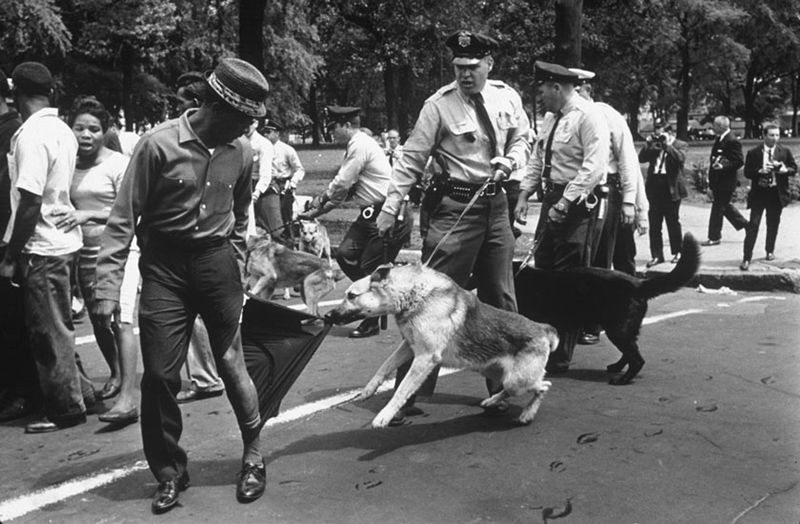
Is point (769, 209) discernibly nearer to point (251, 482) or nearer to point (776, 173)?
point (776, 173)

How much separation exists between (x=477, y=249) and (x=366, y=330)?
2772 millimetres

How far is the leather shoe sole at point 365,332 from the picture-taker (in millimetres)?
8547

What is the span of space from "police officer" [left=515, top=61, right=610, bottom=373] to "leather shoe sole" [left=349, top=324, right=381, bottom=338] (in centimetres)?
189

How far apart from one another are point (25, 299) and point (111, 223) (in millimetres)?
1698

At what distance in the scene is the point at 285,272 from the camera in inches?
369

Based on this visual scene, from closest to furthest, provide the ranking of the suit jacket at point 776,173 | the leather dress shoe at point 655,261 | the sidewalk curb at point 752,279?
the sidewalk curb at point 752,279 < the leather dress shoe at point 655,261 < the suit jacket at point 776,173

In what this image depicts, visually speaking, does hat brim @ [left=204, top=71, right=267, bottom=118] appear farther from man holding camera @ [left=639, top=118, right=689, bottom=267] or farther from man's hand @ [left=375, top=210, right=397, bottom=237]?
man holding camera @ [left=639, top=118, right=689, bottom=267]

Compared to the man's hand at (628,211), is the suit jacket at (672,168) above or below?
below

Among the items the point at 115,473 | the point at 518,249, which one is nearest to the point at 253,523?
the point at 115,473

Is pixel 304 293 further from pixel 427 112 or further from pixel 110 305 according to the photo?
pixel 110 305

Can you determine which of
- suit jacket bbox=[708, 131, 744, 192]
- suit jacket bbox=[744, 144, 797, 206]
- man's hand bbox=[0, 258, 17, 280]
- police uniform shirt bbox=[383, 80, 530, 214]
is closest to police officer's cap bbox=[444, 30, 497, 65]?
police uniform shirt bbox=[383, 80, 530, 214]

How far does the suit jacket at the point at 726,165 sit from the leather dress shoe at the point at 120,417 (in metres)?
10.6

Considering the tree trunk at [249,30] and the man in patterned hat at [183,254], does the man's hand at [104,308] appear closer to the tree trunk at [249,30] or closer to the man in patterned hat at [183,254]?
the man in patterned hat at [183,254]

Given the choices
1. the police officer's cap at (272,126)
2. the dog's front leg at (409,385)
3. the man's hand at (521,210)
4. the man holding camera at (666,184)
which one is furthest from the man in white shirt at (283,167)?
the dog's front leg at (409,385)
